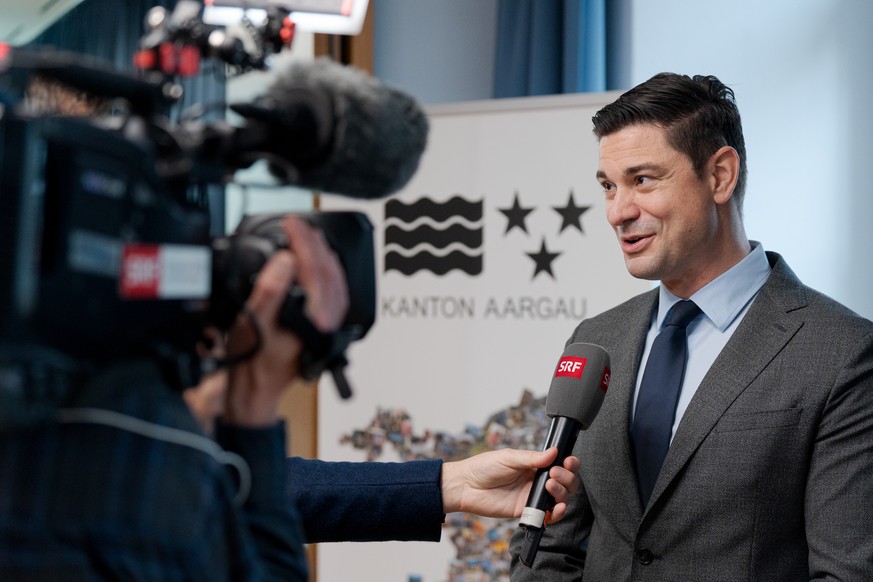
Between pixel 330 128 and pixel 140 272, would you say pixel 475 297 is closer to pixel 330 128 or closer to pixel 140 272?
pixel 330 128

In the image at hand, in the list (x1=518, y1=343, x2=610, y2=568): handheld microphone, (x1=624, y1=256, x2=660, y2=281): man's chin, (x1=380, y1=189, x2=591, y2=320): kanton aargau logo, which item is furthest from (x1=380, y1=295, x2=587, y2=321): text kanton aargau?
(x1=518, y1=343, x2=610, y2=568): handheld microphone

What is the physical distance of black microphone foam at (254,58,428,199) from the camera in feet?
2.51

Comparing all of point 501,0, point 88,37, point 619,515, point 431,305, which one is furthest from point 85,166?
point 88,37

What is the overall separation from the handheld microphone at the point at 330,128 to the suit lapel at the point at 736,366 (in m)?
0.90

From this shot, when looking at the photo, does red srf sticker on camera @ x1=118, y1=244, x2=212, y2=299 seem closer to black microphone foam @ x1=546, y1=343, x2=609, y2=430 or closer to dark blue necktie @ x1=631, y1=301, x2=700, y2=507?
black microphone foam @ x1=546, y1=343, x2=609, y2=430

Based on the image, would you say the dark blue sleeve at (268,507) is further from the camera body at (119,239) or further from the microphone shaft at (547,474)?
the microphone shaft at (547,474)

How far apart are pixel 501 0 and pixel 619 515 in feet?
7.00

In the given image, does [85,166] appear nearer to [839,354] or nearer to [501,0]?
[839,354]

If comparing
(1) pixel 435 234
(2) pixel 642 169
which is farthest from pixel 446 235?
(2) pixel 642 169

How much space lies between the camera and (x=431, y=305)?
2672 millimetres

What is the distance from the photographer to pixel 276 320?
2.45 ft

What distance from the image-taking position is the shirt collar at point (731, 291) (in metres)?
1.65

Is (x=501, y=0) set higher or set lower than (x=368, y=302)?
higher

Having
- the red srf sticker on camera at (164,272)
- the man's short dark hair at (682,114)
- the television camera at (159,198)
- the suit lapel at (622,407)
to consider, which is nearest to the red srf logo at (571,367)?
the suit lapel at (622,407)
